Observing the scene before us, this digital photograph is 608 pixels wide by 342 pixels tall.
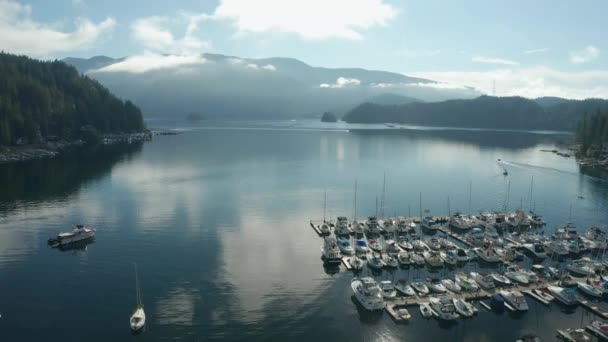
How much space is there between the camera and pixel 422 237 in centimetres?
4109

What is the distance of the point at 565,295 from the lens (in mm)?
27250

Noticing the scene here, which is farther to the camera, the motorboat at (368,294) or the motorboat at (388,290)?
the motorboat at (388,290)

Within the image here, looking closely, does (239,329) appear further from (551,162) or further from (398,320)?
(551,162)

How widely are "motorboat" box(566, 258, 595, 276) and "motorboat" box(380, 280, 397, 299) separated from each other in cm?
1413

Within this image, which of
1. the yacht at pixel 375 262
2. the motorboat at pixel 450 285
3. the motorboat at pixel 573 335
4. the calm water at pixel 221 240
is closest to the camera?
the motorboat at pixel 573 335

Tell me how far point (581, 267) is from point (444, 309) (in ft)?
44.5

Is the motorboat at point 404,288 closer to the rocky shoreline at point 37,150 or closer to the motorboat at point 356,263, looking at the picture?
the motorboat at point 356,263

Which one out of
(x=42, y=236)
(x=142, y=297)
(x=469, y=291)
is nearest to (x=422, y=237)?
(x=469, y=291)

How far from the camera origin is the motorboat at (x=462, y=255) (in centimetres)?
3426

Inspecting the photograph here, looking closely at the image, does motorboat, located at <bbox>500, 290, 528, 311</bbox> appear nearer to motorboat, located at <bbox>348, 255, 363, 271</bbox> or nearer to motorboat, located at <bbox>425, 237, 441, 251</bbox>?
motorboat, located at <bbox>425, 237, 441, 251</bbox>

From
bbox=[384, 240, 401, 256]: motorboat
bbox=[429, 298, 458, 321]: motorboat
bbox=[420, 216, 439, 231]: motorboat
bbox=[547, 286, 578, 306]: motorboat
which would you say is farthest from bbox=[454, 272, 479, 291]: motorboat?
bbox=[420, 216, 439, 231]: motorboat

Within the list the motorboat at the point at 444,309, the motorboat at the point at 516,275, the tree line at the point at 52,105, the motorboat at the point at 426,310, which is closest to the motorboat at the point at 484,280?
the motorboat at the point at 516,275

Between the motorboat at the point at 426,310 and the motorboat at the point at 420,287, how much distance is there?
59.6 inches

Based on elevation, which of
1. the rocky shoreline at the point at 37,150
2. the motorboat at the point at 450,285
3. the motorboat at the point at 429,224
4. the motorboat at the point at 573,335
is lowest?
the motorboat at the point at 573,335
